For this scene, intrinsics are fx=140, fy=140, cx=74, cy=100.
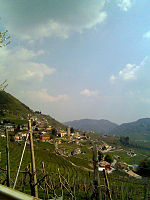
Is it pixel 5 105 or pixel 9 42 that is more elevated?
pixel 5 105

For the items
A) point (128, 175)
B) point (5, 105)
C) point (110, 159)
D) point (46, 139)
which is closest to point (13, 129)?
point (46, 139)

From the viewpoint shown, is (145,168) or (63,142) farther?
(63,142)

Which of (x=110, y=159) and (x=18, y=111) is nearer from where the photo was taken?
(x=110, y=159)

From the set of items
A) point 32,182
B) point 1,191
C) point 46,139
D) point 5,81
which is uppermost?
point 5,81

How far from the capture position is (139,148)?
110 metres

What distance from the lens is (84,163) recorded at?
5612 centimetres

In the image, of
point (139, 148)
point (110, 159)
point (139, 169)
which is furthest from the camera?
point (139, 148)

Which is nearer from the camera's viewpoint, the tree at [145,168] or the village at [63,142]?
the tree at [145,168]

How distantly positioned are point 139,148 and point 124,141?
1298 cm

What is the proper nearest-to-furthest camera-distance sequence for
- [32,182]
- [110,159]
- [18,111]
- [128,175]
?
[32,182]
[128,175]
[110,159]
[18,111]

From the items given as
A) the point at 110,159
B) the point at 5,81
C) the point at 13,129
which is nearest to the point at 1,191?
the point at 5,81

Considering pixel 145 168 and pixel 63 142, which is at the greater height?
pixel 63 142

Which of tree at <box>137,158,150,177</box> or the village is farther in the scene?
the village

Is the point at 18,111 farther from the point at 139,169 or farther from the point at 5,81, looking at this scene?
the point at 5,81
